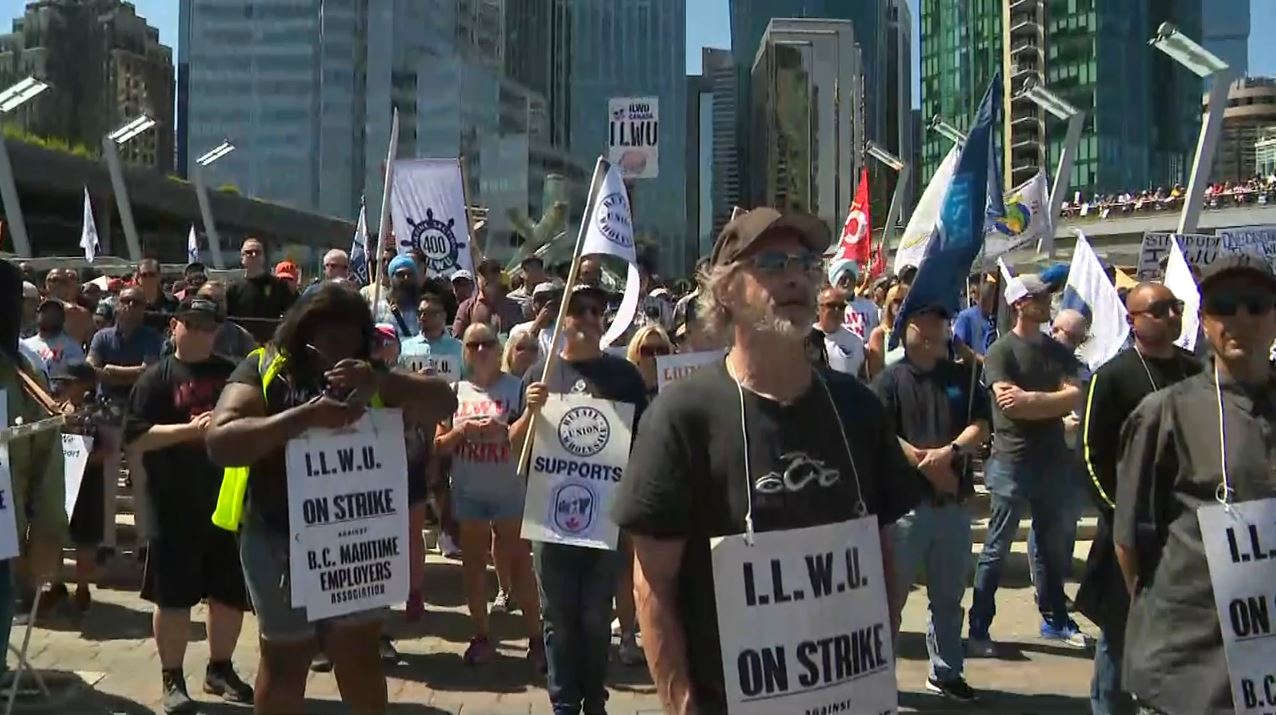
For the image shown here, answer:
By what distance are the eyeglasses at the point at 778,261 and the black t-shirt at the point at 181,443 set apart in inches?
151

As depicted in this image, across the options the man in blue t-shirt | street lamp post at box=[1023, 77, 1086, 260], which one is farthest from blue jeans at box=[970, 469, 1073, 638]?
street lamp post at box=[1023, 77, 1086, 260]

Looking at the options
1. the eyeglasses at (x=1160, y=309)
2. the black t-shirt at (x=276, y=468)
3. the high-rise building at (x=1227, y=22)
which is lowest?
the black t-shirt at (x=276, y=468)

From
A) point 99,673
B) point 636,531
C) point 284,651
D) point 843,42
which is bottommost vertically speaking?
point 99,673

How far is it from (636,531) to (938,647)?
12.8ft

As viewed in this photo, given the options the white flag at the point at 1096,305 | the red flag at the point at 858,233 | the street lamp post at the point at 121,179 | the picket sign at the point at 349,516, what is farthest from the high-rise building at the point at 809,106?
the picket sign at the point at 349,516

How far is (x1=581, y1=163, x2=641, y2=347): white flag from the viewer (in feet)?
24.2

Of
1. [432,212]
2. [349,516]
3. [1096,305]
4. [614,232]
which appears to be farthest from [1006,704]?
[432,212]

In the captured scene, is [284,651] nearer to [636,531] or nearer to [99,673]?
[636,531]

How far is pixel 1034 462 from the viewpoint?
739 centimetres

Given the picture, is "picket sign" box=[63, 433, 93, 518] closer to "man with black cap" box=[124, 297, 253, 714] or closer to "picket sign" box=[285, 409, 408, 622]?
"man with black cap" box=[124, 297, 253, 714]

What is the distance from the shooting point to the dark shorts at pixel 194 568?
6293 mm

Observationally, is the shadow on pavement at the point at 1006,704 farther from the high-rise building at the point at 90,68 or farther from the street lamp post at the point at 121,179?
the high-rise building at the point at 90,68

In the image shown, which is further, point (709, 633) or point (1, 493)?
point (1, 493)

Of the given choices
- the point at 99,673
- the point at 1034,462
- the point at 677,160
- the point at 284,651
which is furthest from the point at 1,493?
the point at 677,160
